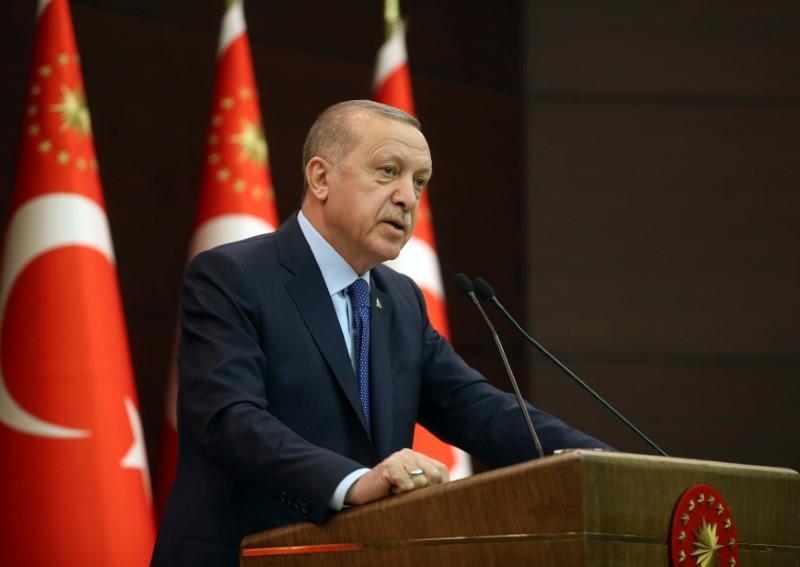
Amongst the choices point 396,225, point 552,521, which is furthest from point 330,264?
point 552,521

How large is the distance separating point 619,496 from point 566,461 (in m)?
0.10

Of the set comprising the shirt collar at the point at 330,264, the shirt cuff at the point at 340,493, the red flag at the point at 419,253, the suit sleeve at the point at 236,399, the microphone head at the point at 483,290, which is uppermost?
the red flag at the point at 419,253

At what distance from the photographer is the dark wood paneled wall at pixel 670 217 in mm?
5035

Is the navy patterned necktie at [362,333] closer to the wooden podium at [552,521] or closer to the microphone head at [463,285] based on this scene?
the microphone head at [463,285]

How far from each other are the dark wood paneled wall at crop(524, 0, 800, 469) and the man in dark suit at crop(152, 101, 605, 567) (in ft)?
8.51

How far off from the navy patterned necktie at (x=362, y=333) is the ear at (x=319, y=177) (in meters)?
0.21

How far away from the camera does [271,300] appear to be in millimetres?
2207

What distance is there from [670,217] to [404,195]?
3065 millimetres

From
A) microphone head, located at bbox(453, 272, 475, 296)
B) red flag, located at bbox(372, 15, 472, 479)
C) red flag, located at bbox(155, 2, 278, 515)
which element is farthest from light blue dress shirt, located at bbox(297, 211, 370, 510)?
red flag, located at bbox(372, 15, 472, 479)

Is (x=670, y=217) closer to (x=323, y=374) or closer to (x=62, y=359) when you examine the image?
(x=62, y=359)

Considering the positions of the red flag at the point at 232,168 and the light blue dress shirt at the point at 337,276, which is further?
the red flag at the point at 232,168

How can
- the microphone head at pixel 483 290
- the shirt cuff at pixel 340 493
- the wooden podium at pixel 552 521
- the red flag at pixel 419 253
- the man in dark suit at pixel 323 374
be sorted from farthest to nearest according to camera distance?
1. the red flag at pixel 419 253
2. the microphone head at pixel 483 290
3. the man in dark suit at pixel 323 374
4. the shirt cuff at pixel 340 493
5. the wooden podium at pixel 552 521

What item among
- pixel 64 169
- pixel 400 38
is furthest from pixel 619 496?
pixel 400 38

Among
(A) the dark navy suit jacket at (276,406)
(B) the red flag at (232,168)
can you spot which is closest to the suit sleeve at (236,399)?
(A) the dark navy suit jacket at (276,406)
